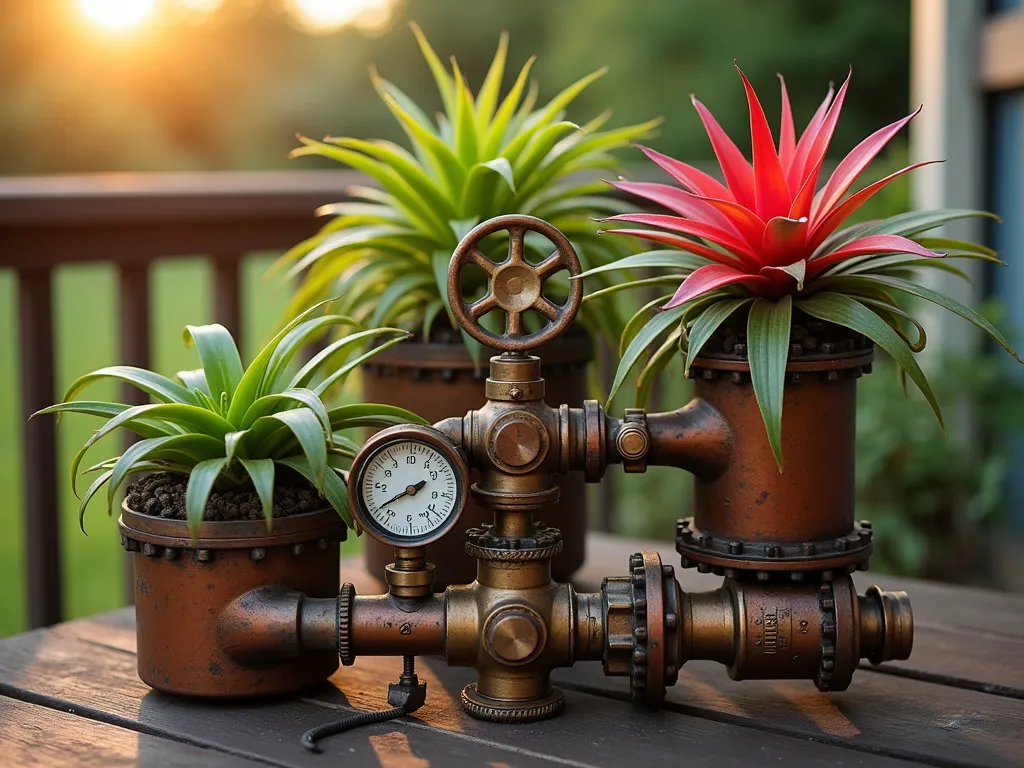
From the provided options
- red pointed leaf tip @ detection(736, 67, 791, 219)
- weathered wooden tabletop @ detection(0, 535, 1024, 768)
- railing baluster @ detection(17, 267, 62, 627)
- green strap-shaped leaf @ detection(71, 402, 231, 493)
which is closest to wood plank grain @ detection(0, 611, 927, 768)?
weathered wooden tabletop @ detection(0, 535, 1024, 768)

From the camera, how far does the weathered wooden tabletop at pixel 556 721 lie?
111 cm

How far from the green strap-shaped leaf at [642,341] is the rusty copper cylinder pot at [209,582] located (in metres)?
0.33

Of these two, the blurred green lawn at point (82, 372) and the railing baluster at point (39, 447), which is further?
the blurred green lawn at point (82, 372)

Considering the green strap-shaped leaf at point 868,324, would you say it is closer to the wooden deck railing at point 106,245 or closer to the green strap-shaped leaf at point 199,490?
the green strap-shaped leaf at point 199,490

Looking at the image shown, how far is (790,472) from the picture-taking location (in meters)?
1.18

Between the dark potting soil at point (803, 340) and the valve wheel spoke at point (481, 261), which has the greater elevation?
the valve wheel spoke at point (481, 261)

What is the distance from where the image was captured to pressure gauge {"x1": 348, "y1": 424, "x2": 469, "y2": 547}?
114 centimetres

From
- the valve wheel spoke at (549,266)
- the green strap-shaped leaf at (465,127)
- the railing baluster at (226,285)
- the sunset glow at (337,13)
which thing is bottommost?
the valve wheel spoke at (549,266)

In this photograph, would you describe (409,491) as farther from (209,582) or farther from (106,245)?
(106,245)

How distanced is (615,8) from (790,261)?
9777 mm

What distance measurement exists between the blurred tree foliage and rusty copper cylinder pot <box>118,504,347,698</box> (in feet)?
25.8

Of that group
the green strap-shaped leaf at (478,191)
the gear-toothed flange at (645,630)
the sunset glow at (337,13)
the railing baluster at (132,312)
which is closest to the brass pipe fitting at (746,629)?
the gear-toothed flange at (645,630)

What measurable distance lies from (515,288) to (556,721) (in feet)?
1.42

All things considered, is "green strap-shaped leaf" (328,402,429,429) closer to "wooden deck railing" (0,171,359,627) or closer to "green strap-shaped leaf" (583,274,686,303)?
"green strap-shaped leaf" (583,274,686,303)
